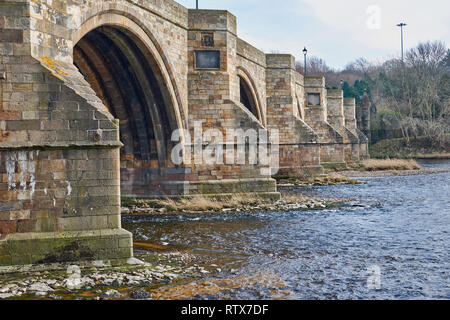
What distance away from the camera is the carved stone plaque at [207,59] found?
17688mm

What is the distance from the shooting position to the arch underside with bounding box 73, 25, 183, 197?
15.6m

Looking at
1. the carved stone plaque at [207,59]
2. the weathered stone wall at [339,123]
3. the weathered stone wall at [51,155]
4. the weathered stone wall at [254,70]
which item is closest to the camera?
the weathered stone wall at [51,155]

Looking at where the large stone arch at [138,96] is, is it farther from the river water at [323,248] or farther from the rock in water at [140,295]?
the rock in water at [140,295]

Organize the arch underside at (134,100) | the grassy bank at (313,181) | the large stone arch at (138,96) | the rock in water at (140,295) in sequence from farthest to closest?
the grassy bank at (313,181) < the arch underside at (134,100) < the large stone arch at (138,96) < the rock in water at (140,295)

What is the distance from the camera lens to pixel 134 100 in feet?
56.0

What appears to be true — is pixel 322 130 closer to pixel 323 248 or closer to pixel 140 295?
pixel 323 248

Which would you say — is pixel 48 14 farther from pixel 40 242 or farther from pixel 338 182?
pixel 338 182

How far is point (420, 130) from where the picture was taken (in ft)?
179

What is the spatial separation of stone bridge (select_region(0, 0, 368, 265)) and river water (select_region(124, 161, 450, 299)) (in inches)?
86.4

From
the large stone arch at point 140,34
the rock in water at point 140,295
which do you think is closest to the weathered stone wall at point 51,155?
the rock in water at point 140,295

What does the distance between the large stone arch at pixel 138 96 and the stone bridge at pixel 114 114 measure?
0.04 meters

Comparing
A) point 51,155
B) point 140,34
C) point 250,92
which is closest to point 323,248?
point 51,155

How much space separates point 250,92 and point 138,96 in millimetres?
8991
